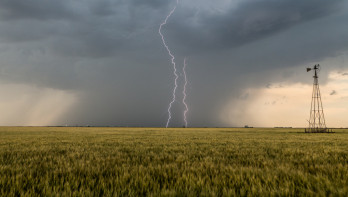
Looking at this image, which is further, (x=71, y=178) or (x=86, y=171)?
(x=86, y=171)

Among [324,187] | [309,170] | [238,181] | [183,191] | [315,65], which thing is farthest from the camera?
[315,65]

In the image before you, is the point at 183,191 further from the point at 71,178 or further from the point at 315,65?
the point at 315,65

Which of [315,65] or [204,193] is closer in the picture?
[204,193]

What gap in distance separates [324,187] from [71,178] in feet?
15.9

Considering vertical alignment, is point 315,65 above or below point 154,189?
above

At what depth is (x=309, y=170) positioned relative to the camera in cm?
511

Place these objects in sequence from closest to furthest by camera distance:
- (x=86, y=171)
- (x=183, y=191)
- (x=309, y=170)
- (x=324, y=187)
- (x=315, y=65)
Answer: (x=183, y=191), (x=324, y=187), (x=86, y=171), (x=309, y=170), (x=315, y=65)

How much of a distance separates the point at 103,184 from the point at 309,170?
5003 mm

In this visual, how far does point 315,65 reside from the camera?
4788 centimetres

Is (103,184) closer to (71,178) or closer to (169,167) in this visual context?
(71,178)

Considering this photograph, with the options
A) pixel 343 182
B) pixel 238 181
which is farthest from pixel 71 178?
pixel 343 182

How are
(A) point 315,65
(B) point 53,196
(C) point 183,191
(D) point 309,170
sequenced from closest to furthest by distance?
(B) point 53,196 < (C) point 183,191 < (D) point 309,170 < (A) point 315,65

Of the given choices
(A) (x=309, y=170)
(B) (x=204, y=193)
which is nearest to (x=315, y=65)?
(A) (x=309, y=170)

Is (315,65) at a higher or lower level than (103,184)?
higher
